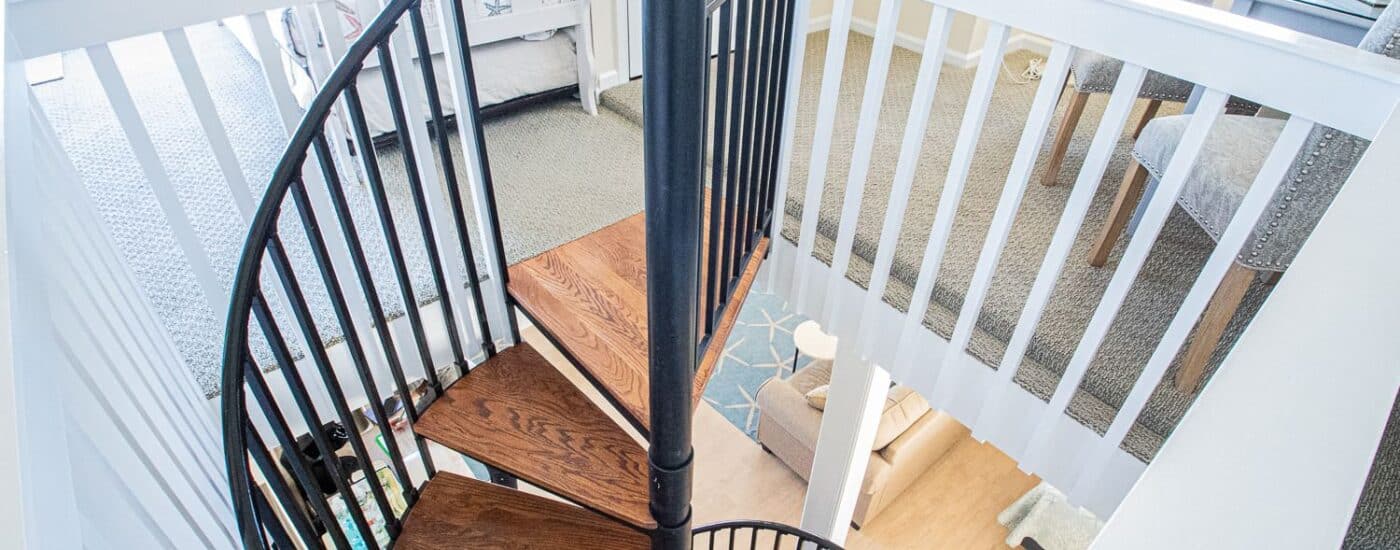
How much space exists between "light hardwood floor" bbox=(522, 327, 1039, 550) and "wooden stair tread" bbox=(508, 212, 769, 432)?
2905mm

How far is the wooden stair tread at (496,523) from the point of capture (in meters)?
1.68

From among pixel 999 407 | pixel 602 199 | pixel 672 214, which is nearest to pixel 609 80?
pixel 602 199

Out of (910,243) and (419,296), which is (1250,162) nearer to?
(910,243)

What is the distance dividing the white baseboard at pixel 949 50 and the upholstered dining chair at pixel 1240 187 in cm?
169

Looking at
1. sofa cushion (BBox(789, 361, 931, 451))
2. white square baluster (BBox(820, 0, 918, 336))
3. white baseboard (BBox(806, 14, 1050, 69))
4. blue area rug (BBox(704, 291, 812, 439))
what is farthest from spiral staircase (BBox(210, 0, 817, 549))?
blue area rug (BBox(704, 291, 812, 439))

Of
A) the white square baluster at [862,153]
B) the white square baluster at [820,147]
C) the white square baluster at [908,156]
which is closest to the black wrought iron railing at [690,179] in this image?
the white square baluster at [820,147]

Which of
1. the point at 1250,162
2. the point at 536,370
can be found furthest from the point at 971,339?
the point at 536,370

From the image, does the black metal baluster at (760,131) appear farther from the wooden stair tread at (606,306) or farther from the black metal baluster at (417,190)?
the black metal baluster at (417,190)

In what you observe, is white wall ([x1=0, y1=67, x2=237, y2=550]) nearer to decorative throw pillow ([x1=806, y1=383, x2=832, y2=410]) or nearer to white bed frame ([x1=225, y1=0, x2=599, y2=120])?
white bed frame ([x1=225, y1=0, x2=599, y2=120])

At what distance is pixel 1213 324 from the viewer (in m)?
1.37

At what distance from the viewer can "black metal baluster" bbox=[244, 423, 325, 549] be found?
1173 mm

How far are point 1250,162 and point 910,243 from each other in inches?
30.9

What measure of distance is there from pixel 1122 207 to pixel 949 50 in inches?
70.9

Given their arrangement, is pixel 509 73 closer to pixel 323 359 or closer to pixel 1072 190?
pixel 323 359
